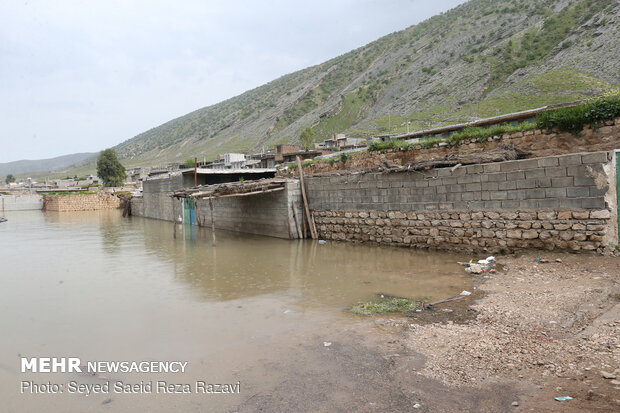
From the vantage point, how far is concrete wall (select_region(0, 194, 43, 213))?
5208 cm

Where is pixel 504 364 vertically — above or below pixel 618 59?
below

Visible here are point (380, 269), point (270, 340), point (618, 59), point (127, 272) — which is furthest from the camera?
point (618, 59)

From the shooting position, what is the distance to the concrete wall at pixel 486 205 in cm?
726

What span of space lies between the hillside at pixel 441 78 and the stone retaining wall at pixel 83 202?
1383 inches

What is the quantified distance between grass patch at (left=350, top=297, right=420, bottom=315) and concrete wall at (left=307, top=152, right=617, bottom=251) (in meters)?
4.00

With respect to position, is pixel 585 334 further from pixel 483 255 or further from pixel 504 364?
pixel 483 255

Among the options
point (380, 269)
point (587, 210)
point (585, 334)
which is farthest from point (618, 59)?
point (585, 334)

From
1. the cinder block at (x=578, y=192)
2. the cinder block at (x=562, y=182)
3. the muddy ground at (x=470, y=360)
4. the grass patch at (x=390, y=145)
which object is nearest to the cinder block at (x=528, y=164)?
the cinder block at (x=562, y=182)

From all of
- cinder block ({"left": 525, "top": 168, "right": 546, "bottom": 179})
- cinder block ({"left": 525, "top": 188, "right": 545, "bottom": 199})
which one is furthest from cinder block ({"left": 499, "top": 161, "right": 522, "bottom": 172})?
cinder block ({"left": 525, "top": 188, "right": 545, "bottom": 199})

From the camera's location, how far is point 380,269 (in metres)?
8.78

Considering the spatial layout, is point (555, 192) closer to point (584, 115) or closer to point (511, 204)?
point (511, 204)

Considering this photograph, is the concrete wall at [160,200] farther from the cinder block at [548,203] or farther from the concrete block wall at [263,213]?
the cinder block at [548,203]

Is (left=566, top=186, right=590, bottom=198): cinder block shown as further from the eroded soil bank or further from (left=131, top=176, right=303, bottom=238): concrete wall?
(left=131, top=176, right=303, bottom=238): concrete wall

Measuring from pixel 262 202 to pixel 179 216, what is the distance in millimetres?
11824
